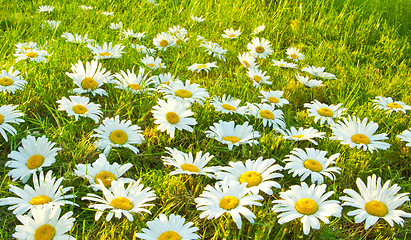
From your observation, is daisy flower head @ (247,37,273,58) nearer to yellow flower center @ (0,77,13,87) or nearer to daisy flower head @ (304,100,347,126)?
daisy flower head @ (304,100,347,126)

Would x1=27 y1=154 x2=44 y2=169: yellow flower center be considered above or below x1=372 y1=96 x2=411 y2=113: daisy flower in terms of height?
below

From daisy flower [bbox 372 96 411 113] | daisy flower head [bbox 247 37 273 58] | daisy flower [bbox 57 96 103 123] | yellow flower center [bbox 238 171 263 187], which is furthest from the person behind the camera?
daisy flower head [bbox 247 37 273 58]

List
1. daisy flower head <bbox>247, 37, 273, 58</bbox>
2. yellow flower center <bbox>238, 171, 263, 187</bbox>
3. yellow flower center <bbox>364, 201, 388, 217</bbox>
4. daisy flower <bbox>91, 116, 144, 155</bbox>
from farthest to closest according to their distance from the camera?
daisy flower head <bbox>247, 37, 273, 58</bbox>, daisy flower <bbox>91, 116, 144, 155</bbox>, yellow flower center <bbox>238, 171, 263, 187</bbox>, yellow flower center <bbox>364, 201, 388, 217</bbox>

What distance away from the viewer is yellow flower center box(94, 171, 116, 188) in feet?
5.24

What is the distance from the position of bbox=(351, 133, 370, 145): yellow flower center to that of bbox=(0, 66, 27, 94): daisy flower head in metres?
1.96

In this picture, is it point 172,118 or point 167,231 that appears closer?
point 167,231

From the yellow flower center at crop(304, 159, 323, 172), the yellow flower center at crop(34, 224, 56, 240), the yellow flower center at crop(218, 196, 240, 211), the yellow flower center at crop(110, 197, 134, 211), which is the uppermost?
the yellow flower center at crop(304, 159, 323, 172)

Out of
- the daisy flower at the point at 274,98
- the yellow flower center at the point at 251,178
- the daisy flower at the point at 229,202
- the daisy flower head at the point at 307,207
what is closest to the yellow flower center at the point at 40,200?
the daisy flower at the point at 229,202

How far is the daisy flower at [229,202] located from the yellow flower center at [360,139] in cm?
85

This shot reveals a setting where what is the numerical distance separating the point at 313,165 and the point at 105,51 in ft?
5.84

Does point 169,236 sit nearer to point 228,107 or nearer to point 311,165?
point 311,165

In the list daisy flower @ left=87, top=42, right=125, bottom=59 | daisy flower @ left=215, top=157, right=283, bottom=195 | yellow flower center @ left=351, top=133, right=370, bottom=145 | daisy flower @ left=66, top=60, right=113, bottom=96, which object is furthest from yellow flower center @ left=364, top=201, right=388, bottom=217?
daisy flower @ left=87, top=42, right=125, bottom=59

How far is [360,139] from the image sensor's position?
6.58 ft

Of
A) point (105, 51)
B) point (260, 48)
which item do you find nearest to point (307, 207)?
point (105, 51)
